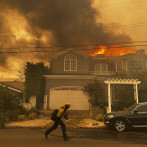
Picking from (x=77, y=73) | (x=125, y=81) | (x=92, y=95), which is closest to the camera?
(x=125, y=81)

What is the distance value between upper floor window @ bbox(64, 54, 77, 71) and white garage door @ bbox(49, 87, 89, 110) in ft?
9.60

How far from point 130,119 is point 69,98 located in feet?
34.2

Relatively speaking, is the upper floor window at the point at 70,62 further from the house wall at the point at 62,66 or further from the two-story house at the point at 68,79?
the house wall at the point at 62,66

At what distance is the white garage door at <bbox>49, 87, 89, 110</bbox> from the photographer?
1836 centimetres

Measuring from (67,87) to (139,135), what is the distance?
11724mm

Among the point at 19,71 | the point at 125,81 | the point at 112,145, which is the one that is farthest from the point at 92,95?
the point at 19,71

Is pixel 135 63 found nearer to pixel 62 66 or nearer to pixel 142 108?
pixel 62 66

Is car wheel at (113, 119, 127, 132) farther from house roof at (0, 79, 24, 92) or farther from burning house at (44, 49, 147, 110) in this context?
house roof at (0, 79, 24, 92)

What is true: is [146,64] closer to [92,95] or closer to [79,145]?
[92,95]

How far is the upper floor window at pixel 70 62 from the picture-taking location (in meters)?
20.9

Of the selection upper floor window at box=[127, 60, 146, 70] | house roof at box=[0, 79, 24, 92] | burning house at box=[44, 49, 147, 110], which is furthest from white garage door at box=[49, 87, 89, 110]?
upper floor window at box=[127, 60, 146, 70]

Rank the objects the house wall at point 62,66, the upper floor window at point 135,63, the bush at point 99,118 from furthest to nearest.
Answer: the upper floor window at point 135,63
the house wall at point 62,66
the bush at point 99,118

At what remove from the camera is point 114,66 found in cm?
2320

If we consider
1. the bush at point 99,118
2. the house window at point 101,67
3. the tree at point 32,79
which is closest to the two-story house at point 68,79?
the tree at point 32,79
